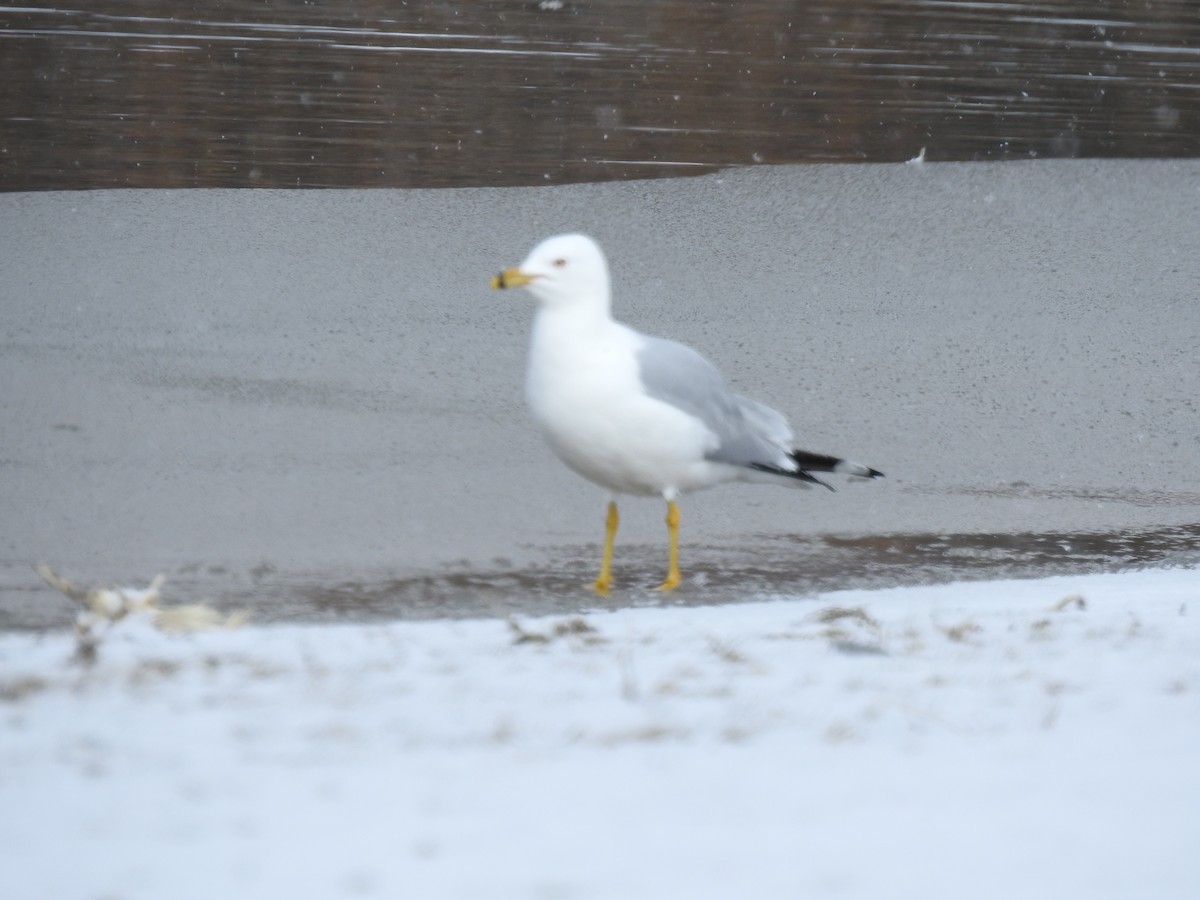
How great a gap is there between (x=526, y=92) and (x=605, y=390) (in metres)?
2.86

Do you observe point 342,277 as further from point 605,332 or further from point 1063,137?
point 1063,137

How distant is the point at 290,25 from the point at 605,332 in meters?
3.05

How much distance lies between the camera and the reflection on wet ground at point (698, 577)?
2.68 m

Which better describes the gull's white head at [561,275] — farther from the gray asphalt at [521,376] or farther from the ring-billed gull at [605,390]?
the gray asphalt at [521,376]

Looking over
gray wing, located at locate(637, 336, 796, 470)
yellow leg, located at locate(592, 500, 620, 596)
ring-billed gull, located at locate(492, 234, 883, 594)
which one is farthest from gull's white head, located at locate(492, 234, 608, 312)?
yellow leg, located at locate(592, 500, 620, 596)

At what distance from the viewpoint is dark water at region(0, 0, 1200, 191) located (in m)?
5.13

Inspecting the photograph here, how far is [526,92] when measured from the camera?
5.34 metres

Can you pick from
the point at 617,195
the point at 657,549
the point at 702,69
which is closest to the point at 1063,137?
the point at 702,69

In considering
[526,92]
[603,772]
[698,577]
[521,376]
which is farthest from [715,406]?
[526,92]

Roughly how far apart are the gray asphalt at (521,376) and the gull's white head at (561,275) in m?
0.53

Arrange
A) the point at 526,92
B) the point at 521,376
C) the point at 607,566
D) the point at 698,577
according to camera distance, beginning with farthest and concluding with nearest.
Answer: the point at 526,92 < the point at 521,376 < the point at 698,577 < the point at 607,566

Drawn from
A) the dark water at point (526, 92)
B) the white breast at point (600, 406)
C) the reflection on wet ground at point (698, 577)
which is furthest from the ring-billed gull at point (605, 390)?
the dark water at point (526, 92)

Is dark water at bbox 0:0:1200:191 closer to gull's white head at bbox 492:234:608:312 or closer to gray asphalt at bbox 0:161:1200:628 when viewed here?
gray asphalt at bbox 0:161:1200:628

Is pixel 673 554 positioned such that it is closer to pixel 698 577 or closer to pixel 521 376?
pixel 698 577
